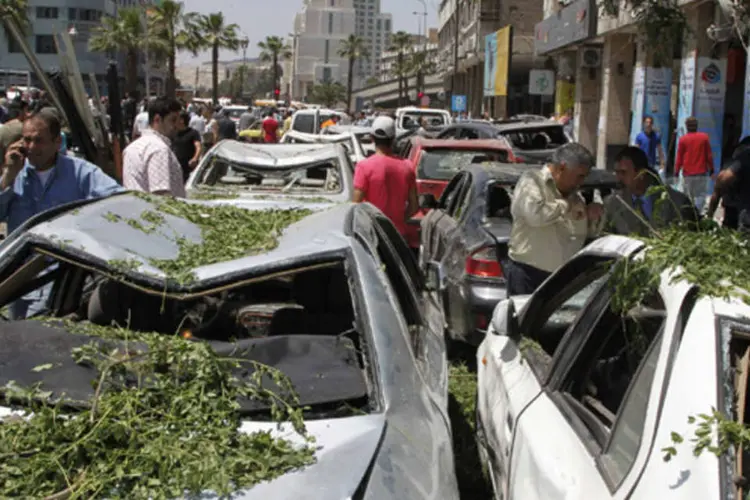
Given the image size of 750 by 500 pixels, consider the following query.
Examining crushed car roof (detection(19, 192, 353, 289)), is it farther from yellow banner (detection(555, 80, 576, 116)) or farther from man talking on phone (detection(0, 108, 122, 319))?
yellow banner (detection(555, 80, 576, 116))

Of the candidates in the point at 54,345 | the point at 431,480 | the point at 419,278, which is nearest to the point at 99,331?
the point at 54,345

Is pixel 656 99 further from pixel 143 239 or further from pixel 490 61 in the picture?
pixel 490 61

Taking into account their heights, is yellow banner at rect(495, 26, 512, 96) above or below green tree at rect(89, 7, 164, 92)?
below

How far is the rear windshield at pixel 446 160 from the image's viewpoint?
12.5 meters

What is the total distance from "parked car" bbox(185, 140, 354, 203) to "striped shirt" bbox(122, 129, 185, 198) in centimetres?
193

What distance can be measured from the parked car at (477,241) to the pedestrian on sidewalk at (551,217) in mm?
748

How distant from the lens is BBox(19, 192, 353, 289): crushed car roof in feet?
11.3

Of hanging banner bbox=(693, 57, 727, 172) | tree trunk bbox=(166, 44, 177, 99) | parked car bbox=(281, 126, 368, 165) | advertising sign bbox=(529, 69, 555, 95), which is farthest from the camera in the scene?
tree trunk bbox=(166, 44, 177, 99)

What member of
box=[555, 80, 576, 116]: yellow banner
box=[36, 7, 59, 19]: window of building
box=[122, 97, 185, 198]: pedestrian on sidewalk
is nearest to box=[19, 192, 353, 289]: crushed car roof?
box=[122, 97, 185, 198]: pedestrian on sidewalk

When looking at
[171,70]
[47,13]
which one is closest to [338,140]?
[171,70]

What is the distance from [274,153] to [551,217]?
14.5 feet

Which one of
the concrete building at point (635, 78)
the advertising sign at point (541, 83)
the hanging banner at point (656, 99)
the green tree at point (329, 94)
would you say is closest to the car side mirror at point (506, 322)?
the concrete building at point (635, 78)

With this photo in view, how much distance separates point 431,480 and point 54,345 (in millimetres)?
1369

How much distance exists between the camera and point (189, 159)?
40.3 feet
